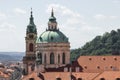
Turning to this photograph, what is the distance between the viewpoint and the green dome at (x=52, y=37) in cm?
12131

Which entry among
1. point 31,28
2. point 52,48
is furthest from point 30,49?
point 52,48

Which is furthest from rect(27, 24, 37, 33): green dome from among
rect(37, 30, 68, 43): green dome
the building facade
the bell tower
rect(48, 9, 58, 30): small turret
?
rect(37, 30, 68, 43): green dome

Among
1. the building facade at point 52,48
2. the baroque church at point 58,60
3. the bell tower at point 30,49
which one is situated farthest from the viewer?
the bell tower at point 30,49

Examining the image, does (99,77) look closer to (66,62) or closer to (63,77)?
(63,77)

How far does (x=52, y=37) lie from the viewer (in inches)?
4779

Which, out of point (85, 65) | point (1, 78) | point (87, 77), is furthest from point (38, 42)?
point (1, 78)

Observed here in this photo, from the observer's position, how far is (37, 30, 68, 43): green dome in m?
121

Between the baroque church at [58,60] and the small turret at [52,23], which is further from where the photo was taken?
the small turret at [52,23]

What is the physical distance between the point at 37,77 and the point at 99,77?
1130cm

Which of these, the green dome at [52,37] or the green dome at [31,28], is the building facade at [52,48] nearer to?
the green dome at [52,37]

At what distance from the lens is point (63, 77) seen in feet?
345

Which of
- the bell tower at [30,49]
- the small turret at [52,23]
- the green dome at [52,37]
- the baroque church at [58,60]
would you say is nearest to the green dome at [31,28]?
the bell tower at [30,49]

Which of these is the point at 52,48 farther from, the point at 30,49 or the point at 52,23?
the point at 30,49

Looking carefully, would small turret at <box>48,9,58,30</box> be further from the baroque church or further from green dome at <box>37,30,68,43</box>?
green dome at <box>37,30,68,43</box>
